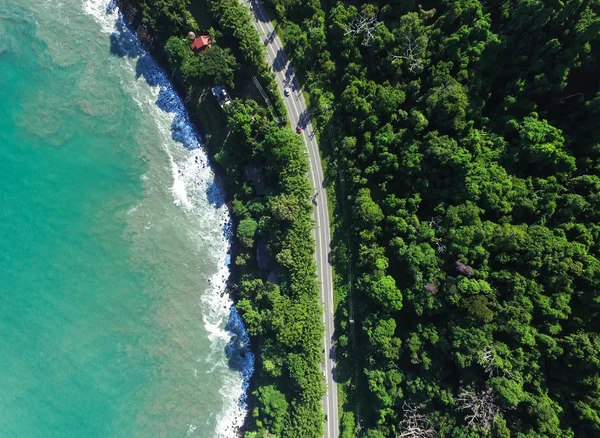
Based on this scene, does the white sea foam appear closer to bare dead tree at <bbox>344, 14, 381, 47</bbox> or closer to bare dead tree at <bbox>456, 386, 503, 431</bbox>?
bare dead tree at <bbox>344, 14, 381, 47</bbox>

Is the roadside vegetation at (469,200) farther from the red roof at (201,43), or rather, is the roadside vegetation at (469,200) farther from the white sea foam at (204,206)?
the white sea foam at (204,206)

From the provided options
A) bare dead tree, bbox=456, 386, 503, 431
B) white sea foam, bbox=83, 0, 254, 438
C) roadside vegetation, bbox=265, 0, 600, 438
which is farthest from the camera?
white sea foam, bbox=83, 0, 254, 438

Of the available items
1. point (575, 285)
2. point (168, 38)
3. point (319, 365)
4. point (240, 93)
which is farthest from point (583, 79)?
point (168, 38)

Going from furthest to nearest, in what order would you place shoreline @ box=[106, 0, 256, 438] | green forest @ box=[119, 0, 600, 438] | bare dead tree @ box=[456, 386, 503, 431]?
shoreline @ box=[106, 0, 256, 438], bare dead tree @ box=[456, 386, 503, 431], green forest @ box=[119, 0, 600, 438]

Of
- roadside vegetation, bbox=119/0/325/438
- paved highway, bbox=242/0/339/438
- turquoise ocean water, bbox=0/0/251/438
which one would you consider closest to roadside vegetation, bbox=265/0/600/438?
paved highway, bbox=242/0/339/438

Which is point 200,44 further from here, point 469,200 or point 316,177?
point 469,200

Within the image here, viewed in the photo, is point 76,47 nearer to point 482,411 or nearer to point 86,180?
point 86,180

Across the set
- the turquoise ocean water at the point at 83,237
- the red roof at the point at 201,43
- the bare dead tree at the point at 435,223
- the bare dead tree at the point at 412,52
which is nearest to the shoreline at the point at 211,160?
the turquoise ocean water at the point at 83,237

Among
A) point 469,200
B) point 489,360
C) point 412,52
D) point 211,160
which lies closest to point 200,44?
point 211,160
